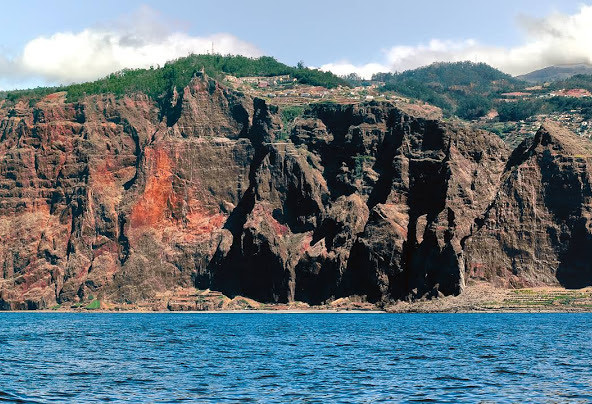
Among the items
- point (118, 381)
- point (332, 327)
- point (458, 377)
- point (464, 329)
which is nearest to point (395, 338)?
point (464, 329)

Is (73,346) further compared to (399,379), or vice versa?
(73,346)

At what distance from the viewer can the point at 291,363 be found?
276 ft

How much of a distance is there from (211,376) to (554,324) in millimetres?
84462

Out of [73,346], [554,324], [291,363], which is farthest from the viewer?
[554,324]

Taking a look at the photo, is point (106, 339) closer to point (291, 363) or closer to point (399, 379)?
point (291, 363)

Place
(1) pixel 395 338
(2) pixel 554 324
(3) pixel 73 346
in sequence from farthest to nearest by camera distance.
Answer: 1. (2) pixel 554 324
2. (1) pixel 395 338
3. (3) pixel 73 346

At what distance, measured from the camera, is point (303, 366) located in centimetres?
8138

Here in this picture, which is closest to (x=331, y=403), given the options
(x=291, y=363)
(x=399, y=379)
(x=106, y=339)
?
(x=399, y=379)

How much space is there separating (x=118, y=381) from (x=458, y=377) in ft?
81.9

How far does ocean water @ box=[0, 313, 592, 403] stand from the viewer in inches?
2507

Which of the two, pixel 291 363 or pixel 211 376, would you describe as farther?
pixel 291 363

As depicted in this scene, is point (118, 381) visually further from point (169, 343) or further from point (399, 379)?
point (169, 343)

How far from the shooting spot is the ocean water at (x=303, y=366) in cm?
6369

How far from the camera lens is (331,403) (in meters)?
60.1
